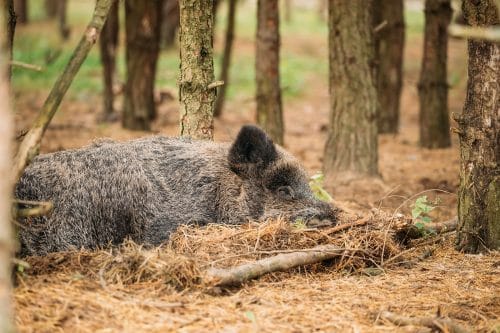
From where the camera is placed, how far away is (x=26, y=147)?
4.54m

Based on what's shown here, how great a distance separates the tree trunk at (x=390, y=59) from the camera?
14875mm

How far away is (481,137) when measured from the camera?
6289 mm

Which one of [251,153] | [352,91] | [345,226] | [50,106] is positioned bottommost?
[345,226]

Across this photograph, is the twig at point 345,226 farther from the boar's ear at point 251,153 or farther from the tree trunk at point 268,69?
the tree trunk at point 268,69

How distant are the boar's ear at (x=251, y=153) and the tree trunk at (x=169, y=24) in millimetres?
23671

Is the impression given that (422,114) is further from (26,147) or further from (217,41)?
(217,41)

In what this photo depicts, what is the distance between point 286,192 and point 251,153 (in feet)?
1.72

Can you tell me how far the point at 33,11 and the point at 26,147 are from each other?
37.0 m

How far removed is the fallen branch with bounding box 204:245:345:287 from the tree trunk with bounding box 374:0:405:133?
9.39m

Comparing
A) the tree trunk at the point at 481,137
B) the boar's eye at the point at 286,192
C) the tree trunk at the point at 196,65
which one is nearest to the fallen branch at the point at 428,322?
the tree trunk at the point at 481,137

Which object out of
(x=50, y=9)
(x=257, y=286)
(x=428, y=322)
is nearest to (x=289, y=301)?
(x=257, y=286)

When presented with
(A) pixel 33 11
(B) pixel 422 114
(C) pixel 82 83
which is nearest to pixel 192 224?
(B) pixel 422 114

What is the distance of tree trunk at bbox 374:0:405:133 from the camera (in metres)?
14.9

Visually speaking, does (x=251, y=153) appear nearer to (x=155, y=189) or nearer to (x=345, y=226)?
(x=155, y=189)
